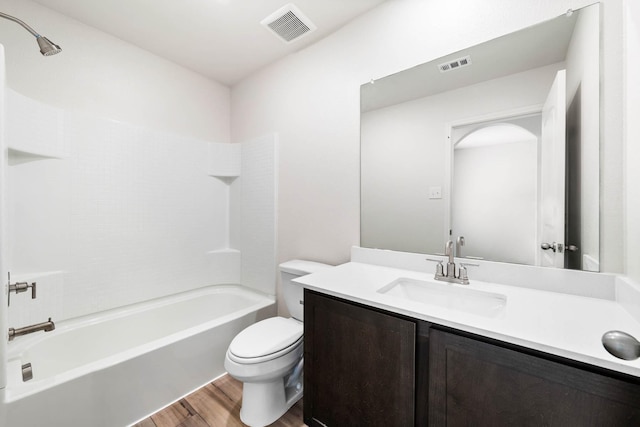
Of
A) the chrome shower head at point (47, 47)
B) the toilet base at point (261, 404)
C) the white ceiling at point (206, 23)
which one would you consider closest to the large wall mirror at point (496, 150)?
the white ceiling at point (206, 23)

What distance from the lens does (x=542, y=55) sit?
1.22 meters

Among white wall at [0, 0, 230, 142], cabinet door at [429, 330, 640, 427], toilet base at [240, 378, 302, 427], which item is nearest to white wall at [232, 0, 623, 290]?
white wall at [0, 0, 230, 142]

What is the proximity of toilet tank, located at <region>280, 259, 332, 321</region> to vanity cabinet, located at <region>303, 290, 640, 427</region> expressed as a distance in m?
0.52

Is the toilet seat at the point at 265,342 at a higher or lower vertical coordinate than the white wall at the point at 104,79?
lower

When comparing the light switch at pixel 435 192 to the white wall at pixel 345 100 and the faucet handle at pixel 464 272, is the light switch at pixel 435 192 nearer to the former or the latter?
the faucet handle at pixel 464 272

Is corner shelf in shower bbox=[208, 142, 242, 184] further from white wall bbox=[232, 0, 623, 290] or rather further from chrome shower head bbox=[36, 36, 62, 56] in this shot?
chrome shower head bbox=[36, 36, 62, 56]

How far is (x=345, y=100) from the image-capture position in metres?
1.87

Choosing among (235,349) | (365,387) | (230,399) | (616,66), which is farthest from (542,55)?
(230,399)

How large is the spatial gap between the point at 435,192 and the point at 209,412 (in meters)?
1.83

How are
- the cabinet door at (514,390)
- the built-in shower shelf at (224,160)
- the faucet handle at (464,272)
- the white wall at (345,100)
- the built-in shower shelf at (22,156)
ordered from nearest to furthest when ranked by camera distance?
1. the cabinet door at (514,390)
2. the white wall at (345,100)
3. the faucet handle at (464,272)
4. the built-in shower shelf at (22,156)
5. the built-in shower shelf at (224,160)

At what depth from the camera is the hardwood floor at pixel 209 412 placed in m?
1.50

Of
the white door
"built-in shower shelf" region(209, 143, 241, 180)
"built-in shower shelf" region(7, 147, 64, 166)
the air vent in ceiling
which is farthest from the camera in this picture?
"built-in shower shelf" region(209, 143, 241, 180)

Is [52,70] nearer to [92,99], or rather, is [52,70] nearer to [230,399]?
[92,99]

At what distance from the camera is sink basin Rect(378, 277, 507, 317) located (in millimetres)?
1185
